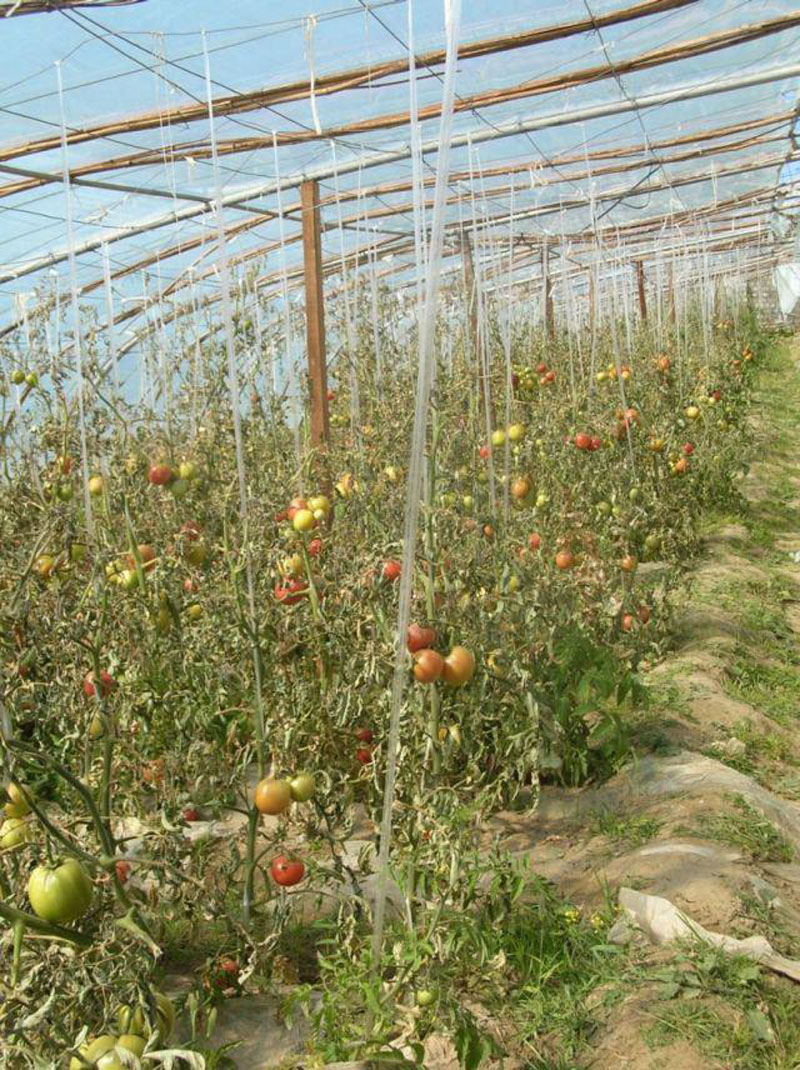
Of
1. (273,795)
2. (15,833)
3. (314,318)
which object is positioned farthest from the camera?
(314,318)

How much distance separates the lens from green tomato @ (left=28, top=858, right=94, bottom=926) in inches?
41.9

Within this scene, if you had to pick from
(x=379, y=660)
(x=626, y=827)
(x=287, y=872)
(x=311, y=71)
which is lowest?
(x=626, y=827)

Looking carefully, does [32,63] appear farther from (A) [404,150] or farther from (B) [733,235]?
(B) [733,235]

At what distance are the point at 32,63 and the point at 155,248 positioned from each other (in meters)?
3.32

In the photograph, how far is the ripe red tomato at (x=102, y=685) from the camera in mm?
1584

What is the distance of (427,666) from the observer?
5.47ft

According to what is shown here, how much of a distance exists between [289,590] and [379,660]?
1.24 ft

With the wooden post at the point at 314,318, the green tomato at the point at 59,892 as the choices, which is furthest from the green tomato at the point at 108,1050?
the wooden post at the point at 314,318

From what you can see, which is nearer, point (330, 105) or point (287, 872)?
point (287, 872)

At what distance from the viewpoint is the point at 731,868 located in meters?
1.95

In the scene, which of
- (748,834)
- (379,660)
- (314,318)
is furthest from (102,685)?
(314,318)

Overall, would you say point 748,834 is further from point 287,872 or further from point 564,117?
point 564,117

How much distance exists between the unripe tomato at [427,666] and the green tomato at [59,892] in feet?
2.37

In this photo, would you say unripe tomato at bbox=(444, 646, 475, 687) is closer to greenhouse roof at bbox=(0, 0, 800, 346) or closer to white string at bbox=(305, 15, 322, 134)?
greenhouse roof at bbox=(0, 0, 800, 346)
